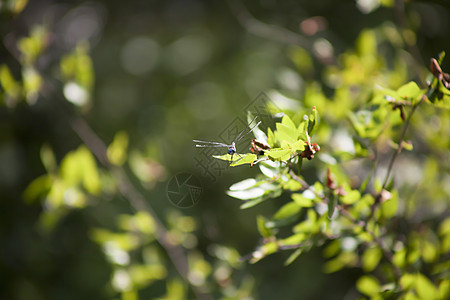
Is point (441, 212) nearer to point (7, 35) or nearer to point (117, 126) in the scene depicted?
point (7, 35)

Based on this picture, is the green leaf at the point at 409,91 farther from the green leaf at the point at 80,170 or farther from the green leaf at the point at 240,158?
Result: the green leaf at the point at 80,170

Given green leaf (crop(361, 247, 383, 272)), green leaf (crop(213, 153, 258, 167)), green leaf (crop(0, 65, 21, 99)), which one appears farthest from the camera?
green leaf (crop(0, 65, 21, 99))

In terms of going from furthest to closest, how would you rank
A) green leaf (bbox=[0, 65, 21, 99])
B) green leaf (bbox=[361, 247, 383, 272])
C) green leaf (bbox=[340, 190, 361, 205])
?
green leaf (bbox=[0, 65, 21, 99]) → green leaf (bbox=[361, 247, 383, 272]) → green leaf (bbox=[340, 190, 361, 205])

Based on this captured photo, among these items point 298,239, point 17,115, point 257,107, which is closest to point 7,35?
point 257,107

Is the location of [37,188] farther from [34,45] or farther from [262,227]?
[262,227]

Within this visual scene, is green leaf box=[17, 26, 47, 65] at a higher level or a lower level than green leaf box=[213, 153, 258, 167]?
higher

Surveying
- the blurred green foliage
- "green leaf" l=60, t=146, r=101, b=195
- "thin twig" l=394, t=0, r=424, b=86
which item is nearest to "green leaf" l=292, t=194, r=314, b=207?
the blurred green foliage

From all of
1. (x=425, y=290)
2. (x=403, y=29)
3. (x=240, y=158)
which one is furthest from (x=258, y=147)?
(x=403, y=29)

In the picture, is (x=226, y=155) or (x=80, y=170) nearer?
(x=226, y=155)

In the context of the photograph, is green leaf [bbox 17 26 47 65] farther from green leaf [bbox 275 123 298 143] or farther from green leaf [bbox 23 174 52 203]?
green leaf [bbox 275 123 298 143]
